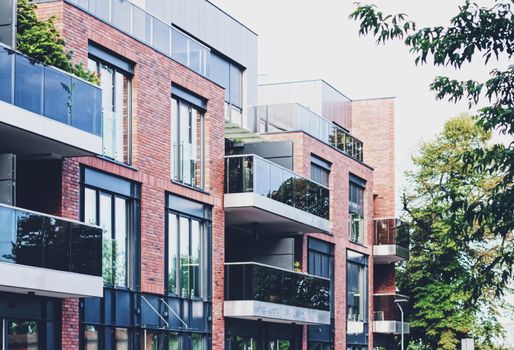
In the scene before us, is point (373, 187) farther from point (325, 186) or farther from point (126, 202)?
point (126, 202)

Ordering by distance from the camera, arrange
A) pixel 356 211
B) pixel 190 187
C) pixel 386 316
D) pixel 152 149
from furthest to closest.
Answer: pixel 386 316 < pixel 356 211 < pixel 190 187 < pixel 152 149

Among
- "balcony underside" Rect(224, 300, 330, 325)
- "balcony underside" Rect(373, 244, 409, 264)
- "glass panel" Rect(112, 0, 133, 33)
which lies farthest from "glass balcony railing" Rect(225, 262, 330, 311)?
"balcony underside" Rect(373, 244, 409, 264)

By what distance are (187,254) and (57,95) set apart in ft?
29.1

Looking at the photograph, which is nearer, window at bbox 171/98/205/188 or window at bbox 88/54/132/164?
window at bbox 88/54/132/164

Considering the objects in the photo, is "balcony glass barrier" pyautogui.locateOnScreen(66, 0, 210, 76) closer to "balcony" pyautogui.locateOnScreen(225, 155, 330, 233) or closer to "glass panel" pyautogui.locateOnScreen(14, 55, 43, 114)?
"balcony" pyautogui.locateOnScreen(225, 155, 330, 233)

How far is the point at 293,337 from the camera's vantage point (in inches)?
1502

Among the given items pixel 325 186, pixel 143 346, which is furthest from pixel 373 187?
pixel 143 346

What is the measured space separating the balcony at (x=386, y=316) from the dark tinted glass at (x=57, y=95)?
27.0 m

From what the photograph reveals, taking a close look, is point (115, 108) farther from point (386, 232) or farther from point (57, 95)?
point (386, 232)

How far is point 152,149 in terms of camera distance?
28688 mm

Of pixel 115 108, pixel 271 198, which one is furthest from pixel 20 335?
pixel 271 198

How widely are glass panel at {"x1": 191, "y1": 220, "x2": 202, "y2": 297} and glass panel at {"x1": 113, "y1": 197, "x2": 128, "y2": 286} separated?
12.1ft

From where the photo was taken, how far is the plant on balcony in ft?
76.0

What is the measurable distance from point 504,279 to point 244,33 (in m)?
23.2
